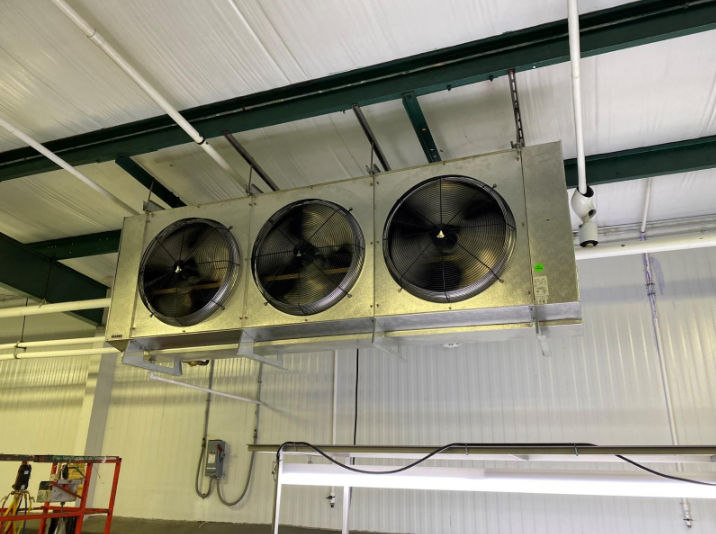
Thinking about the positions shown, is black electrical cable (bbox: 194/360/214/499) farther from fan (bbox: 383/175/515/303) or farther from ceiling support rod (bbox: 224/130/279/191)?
fan (bbox: 383/175/515/303)

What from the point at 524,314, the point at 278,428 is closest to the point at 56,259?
the point at 278,428

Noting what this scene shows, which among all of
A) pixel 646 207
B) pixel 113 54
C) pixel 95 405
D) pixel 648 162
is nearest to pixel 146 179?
pixel 113 54

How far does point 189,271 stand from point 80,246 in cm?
230

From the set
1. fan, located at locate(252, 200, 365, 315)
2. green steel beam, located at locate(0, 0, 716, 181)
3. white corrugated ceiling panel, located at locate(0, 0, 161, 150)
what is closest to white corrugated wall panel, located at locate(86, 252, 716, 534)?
fan, located at locate(252, 200, 365, 315)

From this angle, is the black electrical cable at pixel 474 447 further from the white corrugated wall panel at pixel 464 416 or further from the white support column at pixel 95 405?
the white support column at pixel 95 405

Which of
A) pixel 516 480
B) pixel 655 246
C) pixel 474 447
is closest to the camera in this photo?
pixel 516 480

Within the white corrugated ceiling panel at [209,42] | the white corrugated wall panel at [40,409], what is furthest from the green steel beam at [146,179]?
the white corrugated wall panel at [40,409]

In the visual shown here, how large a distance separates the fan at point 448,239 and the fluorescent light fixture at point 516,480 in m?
0.73

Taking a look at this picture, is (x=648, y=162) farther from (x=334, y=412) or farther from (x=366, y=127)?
(x=334, y=412)

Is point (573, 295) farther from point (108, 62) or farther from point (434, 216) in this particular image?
point (108, 62)

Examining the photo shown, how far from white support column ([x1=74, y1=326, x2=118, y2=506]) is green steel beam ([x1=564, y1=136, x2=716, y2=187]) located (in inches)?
182

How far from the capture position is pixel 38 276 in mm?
4461

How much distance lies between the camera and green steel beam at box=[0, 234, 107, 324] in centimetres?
422

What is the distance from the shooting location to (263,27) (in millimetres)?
2381
